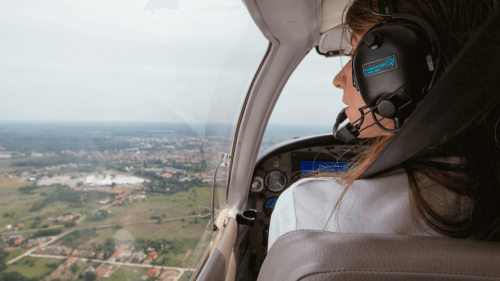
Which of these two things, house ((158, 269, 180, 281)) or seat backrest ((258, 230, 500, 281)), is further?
house ((158, 269, 180, 281))

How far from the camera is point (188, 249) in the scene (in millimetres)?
1254

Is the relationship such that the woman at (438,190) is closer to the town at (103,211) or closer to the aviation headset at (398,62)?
the aviation headset at (398,62)

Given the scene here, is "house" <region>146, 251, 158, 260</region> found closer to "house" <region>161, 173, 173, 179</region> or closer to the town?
the town

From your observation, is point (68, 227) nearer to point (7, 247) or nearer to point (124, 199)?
point (7, 247)

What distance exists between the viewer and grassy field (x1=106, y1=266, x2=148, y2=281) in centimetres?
78

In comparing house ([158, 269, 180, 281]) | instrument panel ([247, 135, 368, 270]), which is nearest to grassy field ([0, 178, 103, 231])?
house ([158, 269, 180, 281])

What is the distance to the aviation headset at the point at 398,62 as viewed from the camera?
1.95 ft

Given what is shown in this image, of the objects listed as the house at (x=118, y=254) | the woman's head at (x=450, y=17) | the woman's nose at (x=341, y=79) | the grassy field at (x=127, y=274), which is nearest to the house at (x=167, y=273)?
the grassy field at (x=127, y=274)

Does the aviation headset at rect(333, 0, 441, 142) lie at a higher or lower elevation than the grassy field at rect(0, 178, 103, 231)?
higher

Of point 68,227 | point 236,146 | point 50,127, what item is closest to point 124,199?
point 68,227

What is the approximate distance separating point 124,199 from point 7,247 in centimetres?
36

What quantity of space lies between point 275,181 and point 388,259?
7.03ft

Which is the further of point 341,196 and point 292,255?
point 341,196

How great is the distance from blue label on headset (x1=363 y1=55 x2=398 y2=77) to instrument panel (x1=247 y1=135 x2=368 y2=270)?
1806 millimetres
